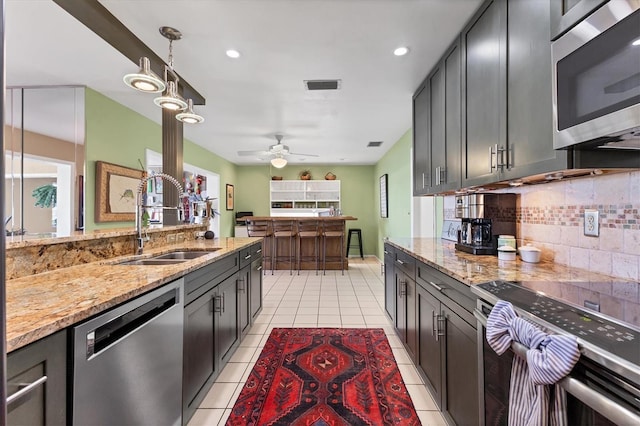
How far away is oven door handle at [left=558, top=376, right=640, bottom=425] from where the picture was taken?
1.94ft

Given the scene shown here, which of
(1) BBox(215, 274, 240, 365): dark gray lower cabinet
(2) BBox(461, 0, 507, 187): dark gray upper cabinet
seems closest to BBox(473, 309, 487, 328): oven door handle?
(2) BBox(461, 0, 507, 187): dark gray upper cabinet

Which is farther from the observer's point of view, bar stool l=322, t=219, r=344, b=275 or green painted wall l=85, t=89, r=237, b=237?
bar stool l=322, t=219, r=344, b=275

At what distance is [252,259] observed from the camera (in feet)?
9.31

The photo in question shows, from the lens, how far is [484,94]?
1745 mm

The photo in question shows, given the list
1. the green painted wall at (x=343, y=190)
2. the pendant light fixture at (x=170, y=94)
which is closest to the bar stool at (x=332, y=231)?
the green painted wall at (x=343, y=190)

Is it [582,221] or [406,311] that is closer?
[582,221]

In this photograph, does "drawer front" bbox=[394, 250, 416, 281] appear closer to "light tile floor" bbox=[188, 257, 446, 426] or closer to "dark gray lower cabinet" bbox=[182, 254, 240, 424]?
"light tile floor" bbox=[188, 257, 446, 426]

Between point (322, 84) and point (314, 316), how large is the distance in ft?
8.52

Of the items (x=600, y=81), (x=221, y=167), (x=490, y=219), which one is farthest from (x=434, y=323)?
(x=221, y=167)

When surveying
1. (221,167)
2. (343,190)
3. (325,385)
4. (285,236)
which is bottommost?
(325,385)

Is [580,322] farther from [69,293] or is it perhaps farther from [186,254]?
[186,254]

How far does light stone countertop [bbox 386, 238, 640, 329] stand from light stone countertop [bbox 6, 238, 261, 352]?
1.44m

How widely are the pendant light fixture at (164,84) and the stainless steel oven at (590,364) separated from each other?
226 cm

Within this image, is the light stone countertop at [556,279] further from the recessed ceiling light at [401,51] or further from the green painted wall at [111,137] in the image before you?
the green painted wall at [111,137]
